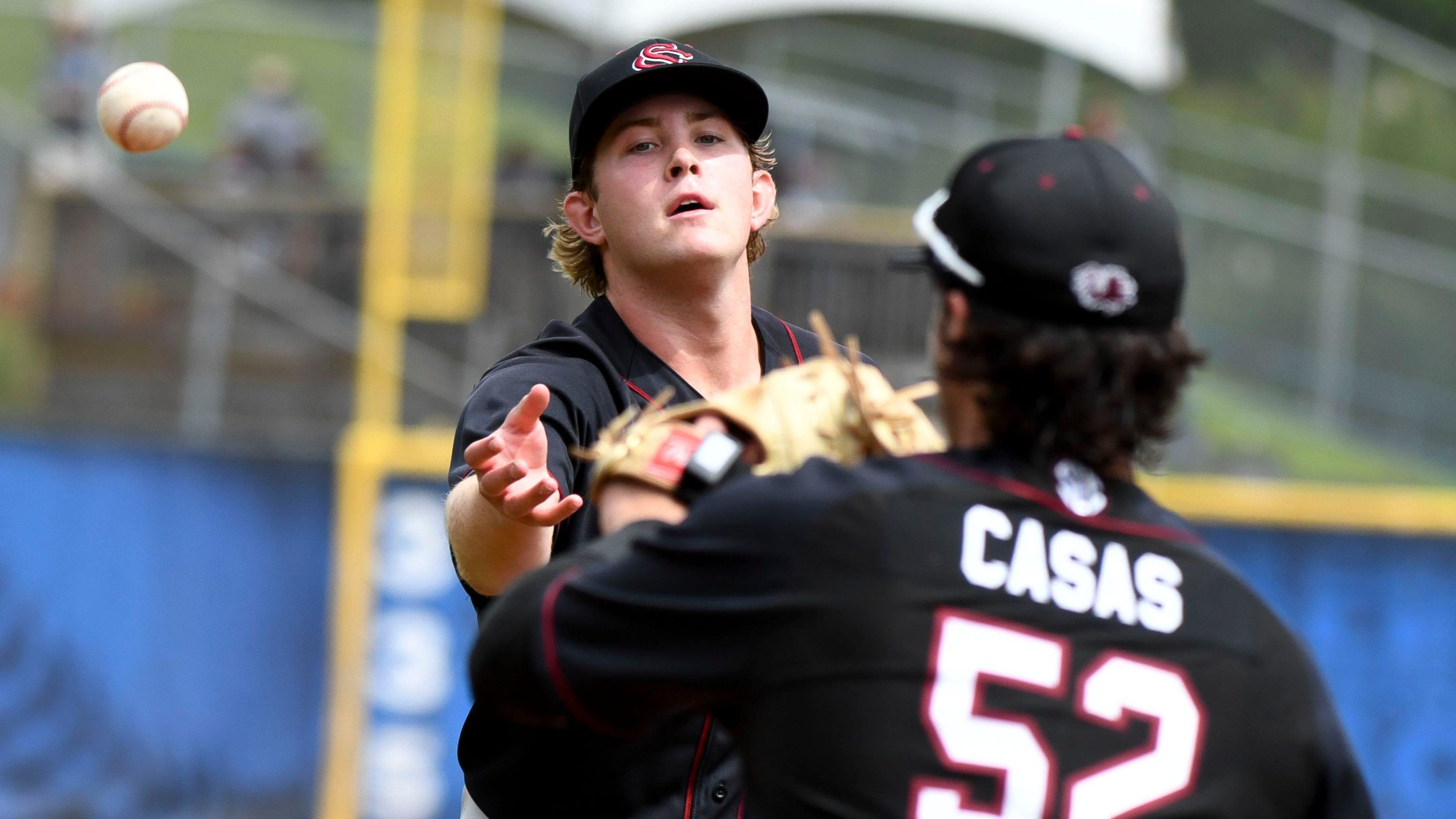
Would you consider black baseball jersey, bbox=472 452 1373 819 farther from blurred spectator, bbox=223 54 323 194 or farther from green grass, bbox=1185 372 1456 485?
blurred spectator, bbox=223 54 323 194

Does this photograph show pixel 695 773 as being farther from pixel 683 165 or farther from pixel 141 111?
pixel 141 111

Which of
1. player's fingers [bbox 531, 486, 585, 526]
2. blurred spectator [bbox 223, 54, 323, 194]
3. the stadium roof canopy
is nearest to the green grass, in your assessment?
the stadium roof canopy

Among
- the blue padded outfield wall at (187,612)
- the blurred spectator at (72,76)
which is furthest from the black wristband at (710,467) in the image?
the blurred spectator at (72,76)

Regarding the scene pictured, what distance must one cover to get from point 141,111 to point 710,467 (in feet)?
8.89

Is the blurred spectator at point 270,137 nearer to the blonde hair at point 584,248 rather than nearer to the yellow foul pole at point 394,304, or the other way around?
the yellow foul pole at point 394,304

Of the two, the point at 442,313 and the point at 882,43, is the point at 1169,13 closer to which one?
the point at 882,43

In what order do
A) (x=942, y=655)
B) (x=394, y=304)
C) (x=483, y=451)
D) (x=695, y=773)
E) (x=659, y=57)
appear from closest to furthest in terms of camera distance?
1. (x=942, y=655)
2. (x=483, y=451)
3. (x=695, y=773)
4. (x=659, y=57)
5. (x=394, y=304)

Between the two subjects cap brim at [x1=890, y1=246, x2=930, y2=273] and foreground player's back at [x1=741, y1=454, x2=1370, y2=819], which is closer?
foreground player's back at [x1=741, y1=454, x2=1370, y2=819]

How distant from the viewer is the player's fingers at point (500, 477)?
9.01 feet

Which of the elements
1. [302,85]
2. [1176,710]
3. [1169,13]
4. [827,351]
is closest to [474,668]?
[827,351]

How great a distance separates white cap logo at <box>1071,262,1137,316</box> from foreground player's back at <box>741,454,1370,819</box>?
0.24 m

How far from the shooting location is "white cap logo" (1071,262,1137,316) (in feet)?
7.28

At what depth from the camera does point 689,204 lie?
3.50m

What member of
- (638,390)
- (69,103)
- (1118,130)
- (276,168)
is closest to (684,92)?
(638,390)
